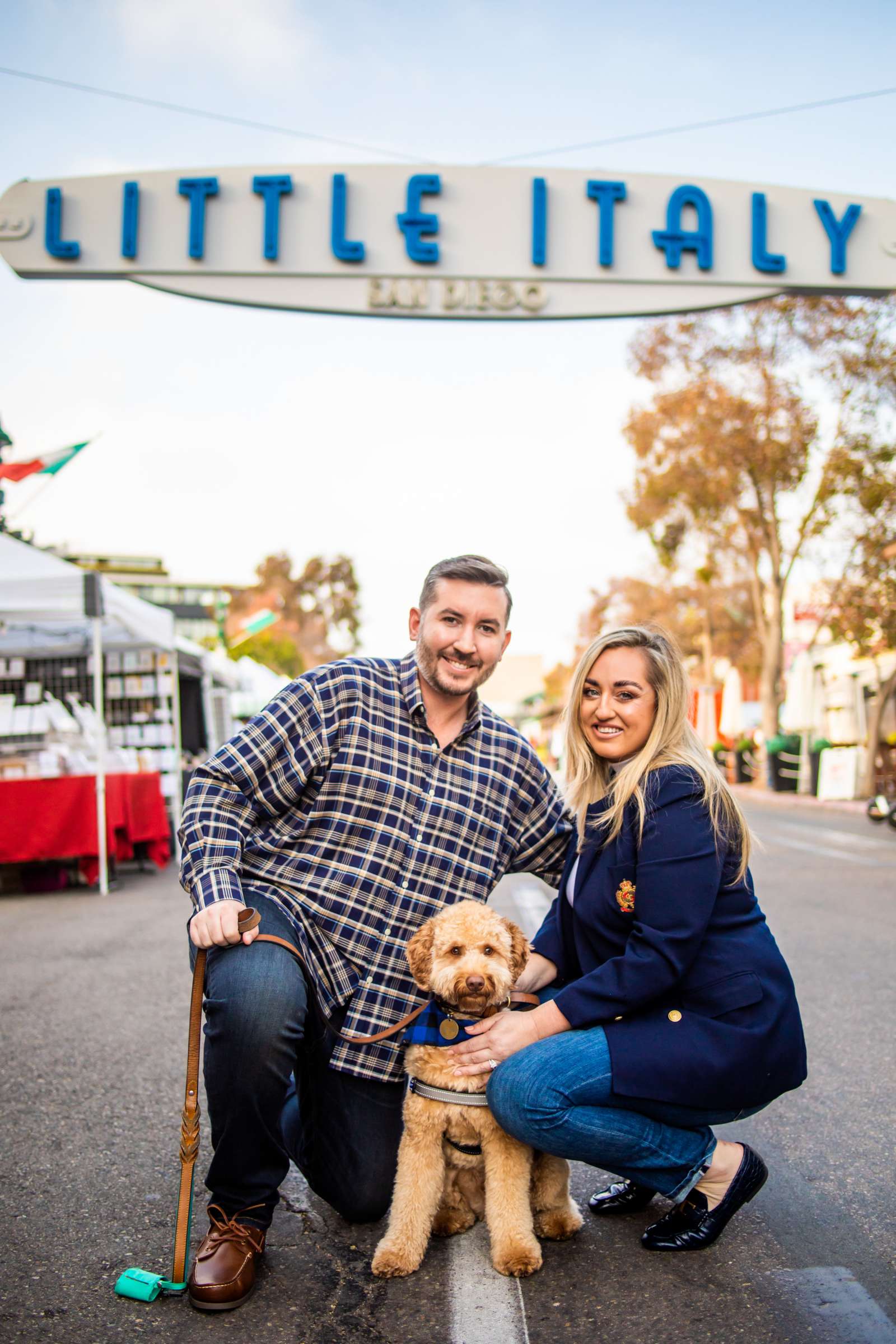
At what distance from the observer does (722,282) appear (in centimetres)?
590

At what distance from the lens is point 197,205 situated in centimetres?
580

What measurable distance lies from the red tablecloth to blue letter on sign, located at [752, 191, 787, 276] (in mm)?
7397

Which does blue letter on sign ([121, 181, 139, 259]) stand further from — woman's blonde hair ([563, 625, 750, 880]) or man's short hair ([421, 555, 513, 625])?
woman's blonde hair ([563, 625, 750, 880])

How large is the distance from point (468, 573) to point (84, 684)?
403 inches

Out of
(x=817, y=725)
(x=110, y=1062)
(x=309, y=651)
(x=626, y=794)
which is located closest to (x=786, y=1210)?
(x=626, y=794)

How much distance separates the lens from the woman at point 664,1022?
256cm

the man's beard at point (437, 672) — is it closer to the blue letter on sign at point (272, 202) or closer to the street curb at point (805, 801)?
the blue letter on sign at point (272, 202)

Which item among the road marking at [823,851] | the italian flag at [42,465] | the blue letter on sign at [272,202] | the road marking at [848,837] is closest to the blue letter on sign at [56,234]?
the blue letter on sign at [272,202]

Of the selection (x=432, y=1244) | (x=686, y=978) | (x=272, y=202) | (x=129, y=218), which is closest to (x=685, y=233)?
(x=272, y=202)

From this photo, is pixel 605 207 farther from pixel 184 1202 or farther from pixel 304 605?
pixel 304 605

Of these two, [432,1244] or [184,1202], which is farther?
[432,1244]

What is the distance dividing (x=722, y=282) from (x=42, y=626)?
338 inches

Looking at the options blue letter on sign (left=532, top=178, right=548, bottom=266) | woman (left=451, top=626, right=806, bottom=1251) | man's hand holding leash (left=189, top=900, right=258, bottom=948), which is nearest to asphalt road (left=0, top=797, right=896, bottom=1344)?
woman (left=451, top=626, right=806, bottom=1251)

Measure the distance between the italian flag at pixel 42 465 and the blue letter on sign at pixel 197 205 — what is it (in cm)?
681
